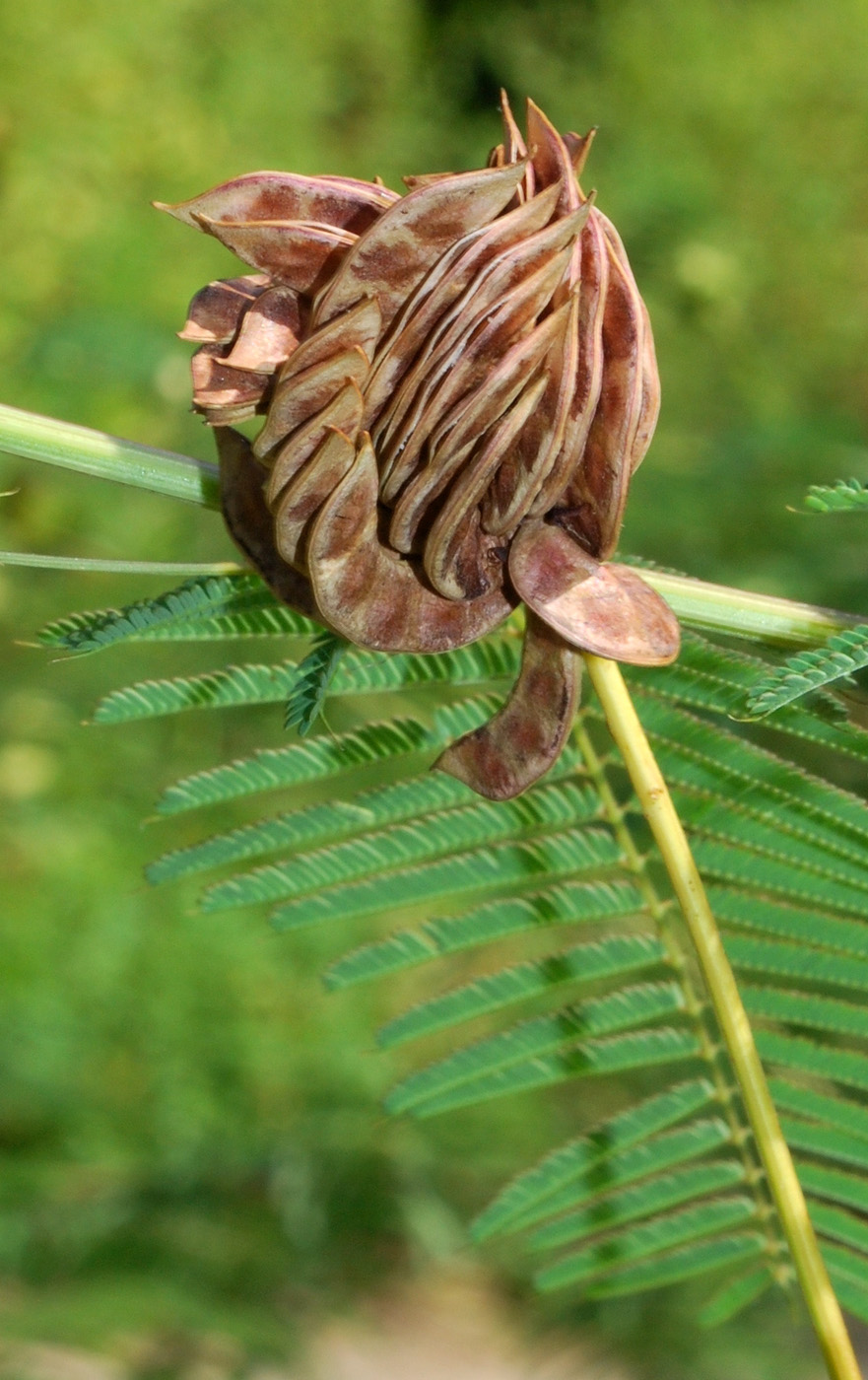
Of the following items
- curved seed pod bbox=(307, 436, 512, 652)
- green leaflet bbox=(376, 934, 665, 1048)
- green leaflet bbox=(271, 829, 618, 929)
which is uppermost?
curved seed pod bbox=(307, 436, 512, 652)

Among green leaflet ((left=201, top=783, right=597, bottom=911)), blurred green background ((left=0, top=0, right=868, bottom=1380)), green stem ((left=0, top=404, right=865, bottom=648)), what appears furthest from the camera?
blurred green background ((left=0, top=0, right=868, bottom=1380))

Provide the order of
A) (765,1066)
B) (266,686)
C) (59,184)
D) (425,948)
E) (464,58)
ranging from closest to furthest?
(266,686)
(425,948)
(765,1066)
(59,184)
(464,58)

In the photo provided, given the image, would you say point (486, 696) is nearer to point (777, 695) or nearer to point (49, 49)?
point (777, 695)

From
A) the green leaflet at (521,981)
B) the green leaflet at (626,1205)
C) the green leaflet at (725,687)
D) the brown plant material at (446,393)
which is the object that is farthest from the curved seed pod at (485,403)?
the green leaflet at (626,1205)

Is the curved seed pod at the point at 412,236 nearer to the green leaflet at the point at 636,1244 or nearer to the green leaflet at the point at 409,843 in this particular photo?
the green leaflet at the point at 409,843

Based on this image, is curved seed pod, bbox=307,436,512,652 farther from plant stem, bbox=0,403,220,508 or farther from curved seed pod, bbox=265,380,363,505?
plant stem, bbox=0,403,220,508


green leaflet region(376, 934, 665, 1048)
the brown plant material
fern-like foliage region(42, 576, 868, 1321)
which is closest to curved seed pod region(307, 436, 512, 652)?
Result: the brown plant material

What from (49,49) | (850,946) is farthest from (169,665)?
(850,946)
